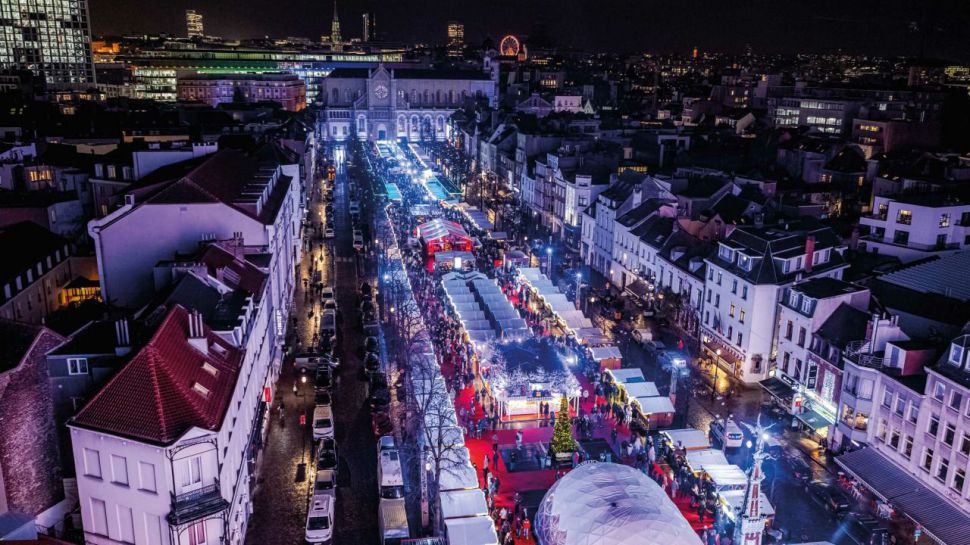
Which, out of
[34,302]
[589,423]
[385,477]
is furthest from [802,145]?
[34,302]

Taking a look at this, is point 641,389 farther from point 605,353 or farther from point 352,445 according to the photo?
point 352,445

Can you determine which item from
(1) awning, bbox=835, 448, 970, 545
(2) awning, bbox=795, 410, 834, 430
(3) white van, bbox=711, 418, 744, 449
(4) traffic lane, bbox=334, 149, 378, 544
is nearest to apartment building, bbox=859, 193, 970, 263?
(2) awning, bbox=795, 410, 834, 430

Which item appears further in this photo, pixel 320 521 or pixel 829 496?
pixel 829 496

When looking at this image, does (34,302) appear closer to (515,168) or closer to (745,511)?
(745,511)

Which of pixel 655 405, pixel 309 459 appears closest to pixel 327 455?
pixel 309 459

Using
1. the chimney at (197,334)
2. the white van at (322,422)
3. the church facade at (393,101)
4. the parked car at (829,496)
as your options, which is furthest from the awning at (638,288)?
the church facade at (393,101)

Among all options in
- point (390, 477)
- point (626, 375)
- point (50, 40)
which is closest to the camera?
point (390, 477)

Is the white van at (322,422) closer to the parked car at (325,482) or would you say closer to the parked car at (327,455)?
the parked car at (327,455)
